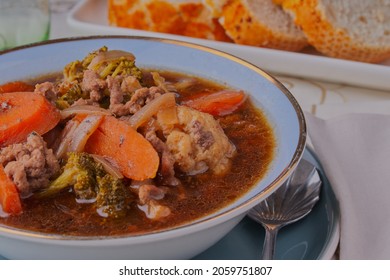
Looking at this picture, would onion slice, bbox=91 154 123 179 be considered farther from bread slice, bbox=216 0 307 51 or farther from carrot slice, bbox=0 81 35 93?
bread slice, bbox=216 0 307 51

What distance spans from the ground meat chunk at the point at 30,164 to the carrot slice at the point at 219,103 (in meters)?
0.73

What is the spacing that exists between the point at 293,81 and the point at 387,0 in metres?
0.99

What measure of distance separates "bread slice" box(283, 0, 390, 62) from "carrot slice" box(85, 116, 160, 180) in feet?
6.49

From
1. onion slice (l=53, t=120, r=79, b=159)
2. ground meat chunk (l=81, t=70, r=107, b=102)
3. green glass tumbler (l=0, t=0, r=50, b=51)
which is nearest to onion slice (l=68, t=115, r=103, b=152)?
onion slice (l=53, t=120, r=79, b=159)

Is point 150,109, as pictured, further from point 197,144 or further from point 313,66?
point 313,66

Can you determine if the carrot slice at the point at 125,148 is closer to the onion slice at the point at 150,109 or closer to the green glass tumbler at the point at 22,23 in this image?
the onion slice at the point at 150,109

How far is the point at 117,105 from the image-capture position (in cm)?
240

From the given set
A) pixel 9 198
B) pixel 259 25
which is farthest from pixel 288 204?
pixel 259 25

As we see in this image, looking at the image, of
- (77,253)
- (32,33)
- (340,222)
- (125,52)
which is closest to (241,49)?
(125,52)

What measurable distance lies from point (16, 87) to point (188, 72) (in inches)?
30.6

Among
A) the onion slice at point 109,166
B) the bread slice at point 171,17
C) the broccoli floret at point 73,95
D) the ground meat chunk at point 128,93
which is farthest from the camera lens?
the bread slice at point 171,17

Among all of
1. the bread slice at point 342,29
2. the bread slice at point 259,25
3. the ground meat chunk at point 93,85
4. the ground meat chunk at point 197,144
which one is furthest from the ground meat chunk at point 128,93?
the bread slice at point 342,29

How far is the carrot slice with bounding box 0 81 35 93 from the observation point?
8.90 feet

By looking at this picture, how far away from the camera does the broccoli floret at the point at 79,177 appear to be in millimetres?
2086
